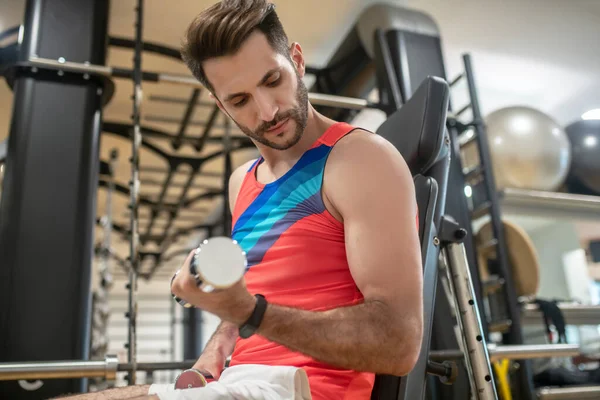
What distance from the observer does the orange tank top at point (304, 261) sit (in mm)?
1004

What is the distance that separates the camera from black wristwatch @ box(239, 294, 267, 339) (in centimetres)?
86

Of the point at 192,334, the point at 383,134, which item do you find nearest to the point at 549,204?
the point at 383,134

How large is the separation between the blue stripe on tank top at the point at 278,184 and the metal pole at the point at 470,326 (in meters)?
0.48

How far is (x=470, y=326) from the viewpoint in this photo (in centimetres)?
136

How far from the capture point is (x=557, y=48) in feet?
14.3

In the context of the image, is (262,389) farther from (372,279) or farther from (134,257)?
(134,257)

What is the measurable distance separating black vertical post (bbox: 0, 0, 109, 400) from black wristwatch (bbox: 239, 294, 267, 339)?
1.63 metres

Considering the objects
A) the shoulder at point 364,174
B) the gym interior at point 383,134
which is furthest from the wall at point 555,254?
the shoulder at point 364,174

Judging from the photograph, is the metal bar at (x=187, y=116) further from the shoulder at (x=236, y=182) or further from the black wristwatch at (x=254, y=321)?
the black wristwatch at (x=254, y=321)

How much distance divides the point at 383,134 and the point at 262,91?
0.35 metres

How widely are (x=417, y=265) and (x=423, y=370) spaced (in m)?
0.24

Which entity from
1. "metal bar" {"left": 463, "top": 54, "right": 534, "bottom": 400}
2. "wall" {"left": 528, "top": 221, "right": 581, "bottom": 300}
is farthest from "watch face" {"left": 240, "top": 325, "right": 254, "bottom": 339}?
"wall" {"left": 528, "top": 221, "right": 581, "bottom": 300}

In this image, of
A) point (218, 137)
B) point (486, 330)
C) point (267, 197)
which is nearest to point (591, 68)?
point (486, 330)

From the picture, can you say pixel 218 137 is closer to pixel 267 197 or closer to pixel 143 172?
pixel 143 172
